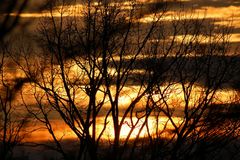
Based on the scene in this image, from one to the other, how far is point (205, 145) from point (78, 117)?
21.0ft

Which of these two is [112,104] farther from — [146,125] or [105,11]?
[105,11]

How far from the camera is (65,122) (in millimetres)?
29906

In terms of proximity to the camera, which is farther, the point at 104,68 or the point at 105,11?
the point at 104,68

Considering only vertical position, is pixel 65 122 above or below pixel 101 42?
below

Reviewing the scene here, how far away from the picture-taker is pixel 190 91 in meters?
29.2

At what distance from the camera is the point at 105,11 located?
26.4 m

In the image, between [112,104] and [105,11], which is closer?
[105,11]

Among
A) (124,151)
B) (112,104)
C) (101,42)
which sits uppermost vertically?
(101,42)

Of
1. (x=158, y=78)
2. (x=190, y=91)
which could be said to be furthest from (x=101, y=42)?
(x=190, y=91)

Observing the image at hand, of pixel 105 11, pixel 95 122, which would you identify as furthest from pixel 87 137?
pixel 105 11

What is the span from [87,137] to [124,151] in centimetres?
203

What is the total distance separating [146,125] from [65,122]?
4080mm

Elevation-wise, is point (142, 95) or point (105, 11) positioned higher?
point (105, 11)

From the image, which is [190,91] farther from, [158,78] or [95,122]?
[95,122]
